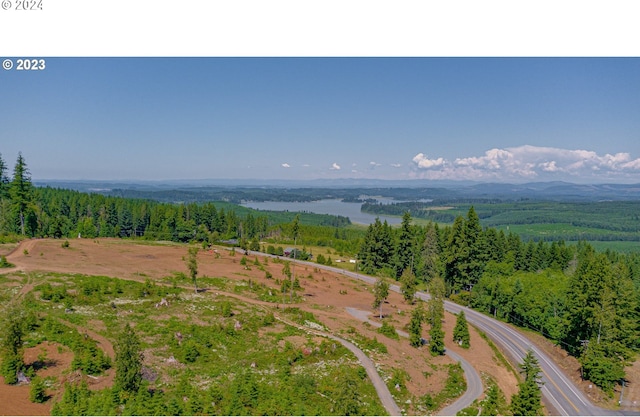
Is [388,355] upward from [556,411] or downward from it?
upward

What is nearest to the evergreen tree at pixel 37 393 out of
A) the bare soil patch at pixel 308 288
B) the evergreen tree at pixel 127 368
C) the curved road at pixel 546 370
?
the bare soil patch at pixel 308 288

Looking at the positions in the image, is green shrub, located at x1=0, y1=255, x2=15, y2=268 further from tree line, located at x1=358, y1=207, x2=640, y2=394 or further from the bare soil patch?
tree line, located at x1=358, y1=207, x2=640, y2=394

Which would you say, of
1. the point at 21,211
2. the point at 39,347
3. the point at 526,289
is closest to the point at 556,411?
the point at 526,289

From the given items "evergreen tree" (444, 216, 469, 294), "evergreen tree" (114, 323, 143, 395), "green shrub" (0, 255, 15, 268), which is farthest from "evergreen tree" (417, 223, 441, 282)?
"green shrub" (0, 255, 15, 268)

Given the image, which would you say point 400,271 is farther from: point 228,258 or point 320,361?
point 320,361

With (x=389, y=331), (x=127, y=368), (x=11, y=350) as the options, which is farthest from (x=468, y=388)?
(x=11, y=350)

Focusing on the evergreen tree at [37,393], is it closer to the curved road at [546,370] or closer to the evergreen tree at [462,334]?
the evergreen tree at [462,334]

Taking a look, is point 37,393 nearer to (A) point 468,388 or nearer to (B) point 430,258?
(A) point 468,388
